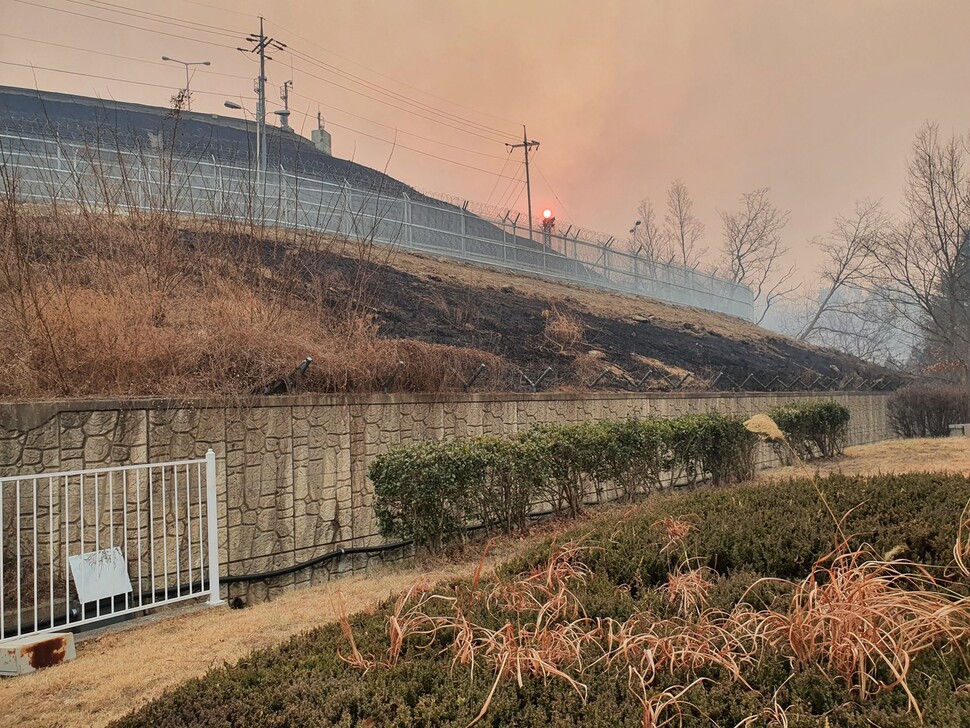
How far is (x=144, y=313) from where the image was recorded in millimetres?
6055

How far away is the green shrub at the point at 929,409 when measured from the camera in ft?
49.6

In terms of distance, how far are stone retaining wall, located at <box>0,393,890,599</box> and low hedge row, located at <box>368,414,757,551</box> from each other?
0.67 metres

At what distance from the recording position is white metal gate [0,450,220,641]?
4.00 meters

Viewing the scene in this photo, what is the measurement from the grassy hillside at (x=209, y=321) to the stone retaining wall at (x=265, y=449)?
37 cm

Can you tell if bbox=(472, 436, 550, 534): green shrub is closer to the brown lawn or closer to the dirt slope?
the brown lawn

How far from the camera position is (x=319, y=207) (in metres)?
10.5

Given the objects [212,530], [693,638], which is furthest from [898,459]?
[212,530]

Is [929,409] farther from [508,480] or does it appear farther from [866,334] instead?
[866,334]

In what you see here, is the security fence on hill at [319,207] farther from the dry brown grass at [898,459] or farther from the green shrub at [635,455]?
the dry brown grass at [898,459]

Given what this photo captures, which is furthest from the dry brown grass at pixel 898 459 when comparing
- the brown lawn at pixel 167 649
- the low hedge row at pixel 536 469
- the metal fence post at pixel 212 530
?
the metal fence post at pixel 212 530

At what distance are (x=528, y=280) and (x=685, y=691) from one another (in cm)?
1634

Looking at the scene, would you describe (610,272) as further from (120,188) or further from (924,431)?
(120,188)

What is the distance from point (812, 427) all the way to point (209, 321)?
1064cm

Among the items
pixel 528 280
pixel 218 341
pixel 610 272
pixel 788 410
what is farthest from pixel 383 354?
pixel 610 272
